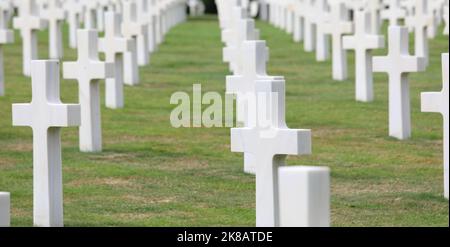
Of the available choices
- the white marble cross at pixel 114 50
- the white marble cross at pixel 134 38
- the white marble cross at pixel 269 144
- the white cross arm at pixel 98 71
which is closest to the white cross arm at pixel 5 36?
the white marble cross at pixel 114 50

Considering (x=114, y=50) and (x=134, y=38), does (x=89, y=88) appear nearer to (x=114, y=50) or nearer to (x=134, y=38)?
(x=114, y=50)

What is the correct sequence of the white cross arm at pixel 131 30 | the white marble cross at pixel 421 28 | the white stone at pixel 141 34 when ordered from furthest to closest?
the white stone at pixel 141 34 < the white marble cross at pixel 421 28 < the white cross arm at pixel 131 30

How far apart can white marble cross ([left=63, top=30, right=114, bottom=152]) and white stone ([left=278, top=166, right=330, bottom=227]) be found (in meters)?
6.73

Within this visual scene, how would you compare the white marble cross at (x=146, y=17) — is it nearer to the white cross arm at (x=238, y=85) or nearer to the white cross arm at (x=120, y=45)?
the white cross arm at (x=120, y=45)

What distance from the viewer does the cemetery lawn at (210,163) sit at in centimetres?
908

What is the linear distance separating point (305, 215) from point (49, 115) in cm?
372

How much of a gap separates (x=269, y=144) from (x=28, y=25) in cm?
1089

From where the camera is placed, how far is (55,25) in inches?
816

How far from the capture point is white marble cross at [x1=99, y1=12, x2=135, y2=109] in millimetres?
14898

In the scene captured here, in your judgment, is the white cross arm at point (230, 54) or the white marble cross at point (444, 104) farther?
the white cross arm at point (230, 54)

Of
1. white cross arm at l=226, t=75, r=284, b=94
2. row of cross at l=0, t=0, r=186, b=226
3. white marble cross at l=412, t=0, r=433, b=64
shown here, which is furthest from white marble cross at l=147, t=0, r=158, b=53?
white cross arm at l=226, t=75, r=284, b=94

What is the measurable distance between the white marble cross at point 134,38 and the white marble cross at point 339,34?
8.14ft

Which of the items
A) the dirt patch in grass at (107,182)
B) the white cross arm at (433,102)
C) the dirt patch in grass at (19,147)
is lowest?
the dirt patch in grass at (107,182)

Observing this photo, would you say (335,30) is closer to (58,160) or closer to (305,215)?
(58,160)
